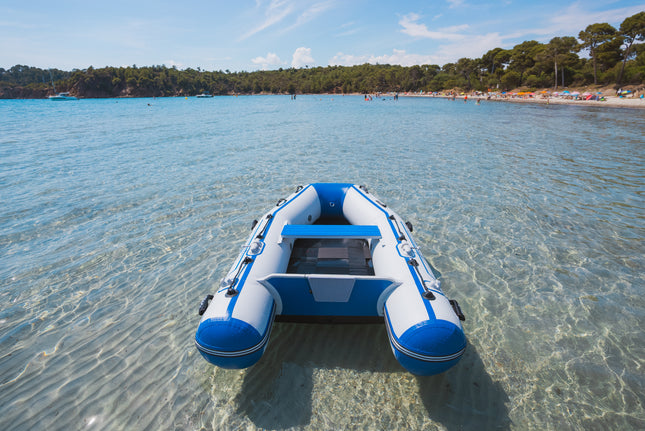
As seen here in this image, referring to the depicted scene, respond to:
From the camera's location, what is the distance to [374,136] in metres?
17.7

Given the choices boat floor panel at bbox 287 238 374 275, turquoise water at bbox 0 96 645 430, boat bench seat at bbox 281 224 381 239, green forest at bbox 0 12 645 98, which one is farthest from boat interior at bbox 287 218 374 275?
green forest at bbox 0 12 645 98

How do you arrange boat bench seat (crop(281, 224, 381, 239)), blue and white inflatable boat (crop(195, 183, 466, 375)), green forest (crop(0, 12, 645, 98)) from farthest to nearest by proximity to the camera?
green forest (crop(0, 12, 645, 98)) → boat bench seat (crop(281, 224, 381, 239)) → blue and white inflatable boat (crop(195, 183, 466, 375))

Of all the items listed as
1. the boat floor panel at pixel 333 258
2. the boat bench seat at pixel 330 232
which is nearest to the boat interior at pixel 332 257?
the boat floor panel at pixel 333 258

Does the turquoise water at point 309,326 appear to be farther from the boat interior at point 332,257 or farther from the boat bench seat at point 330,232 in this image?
the boat bench seat at point 330,232

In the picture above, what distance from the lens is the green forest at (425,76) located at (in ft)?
152

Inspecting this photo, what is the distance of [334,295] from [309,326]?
1.00 m

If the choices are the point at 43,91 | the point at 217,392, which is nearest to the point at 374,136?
the point at 217,392

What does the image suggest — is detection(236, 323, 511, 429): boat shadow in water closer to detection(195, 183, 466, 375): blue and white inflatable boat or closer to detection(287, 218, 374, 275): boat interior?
detection(195, 183, 466, 375): blue and white inflatable boat

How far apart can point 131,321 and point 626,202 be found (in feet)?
35.0

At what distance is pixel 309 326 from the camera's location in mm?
3768

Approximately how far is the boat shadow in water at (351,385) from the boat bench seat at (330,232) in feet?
3.87

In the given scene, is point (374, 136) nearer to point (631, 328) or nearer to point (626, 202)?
point (626, 202)

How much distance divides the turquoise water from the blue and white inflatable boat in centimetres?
60

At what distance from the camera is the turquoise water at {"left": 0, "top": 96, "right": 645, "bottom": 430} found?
284 centimetres
